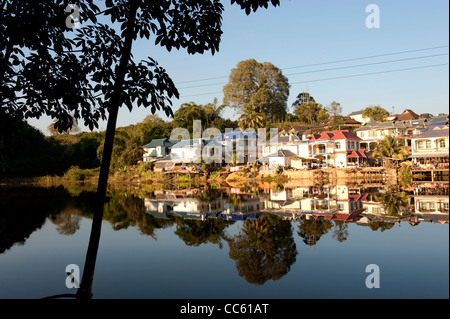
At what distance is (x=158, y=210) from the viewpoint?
1878cm

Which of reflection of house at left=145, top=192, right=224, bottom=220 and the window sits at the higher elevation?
the window

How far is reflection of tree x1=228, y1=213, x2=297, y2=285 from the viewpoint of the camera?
7805mm

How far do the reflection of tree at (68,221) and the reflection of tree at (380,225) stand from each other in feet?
36.2

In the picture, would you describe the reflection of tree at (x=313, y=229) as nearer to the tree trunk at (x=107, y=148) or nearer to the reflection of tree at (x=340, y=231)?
the reflection of tree at (x=340, y=231)

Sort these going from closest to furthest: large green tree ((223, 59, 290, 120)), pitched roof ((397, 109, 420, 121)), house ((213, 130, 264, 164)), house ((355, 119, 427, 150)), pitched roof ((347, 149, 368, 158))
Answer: pitched roof ((347, 149, 368, 158))
house ((355, 119, 427, 150))
house ((213, 130, 264, 164))
pitched roof ((397, 109, 420, 121))
large green tree ((223, 59, 290, 120))

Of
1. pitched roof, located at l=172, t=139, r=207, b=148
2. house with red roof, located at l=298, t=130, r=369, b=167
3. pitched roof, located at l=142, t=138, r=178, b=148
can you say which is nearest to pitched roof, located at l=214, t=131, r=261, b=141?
pitched roof, located at l=172, t=139, r=207, b=148

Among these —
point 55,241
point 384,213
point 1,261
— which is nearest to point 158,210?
point 55,241

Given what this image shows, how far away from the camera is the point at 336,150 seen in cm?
4303

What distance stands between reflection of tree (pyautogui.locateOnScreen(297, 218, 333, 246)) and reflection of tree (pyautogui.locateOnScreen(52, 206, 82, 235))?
849 cm

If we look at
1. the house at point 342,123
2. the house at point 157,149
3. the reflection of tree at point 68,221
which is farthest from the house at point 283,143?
the reflection of tree at point 68,221

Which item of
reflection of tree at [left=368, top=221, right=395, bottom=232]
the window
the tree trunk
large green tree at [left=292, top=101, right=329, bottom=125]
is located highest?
large green tree at [left=292, top=101, right=329, bottom=125]

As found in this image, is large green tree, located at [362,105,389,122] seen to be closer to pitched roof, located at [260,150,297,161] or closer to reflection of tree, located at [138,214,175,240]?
pitched roof, located at [260,150,297,161]

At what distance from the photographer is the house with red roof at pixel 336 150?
4225cm
